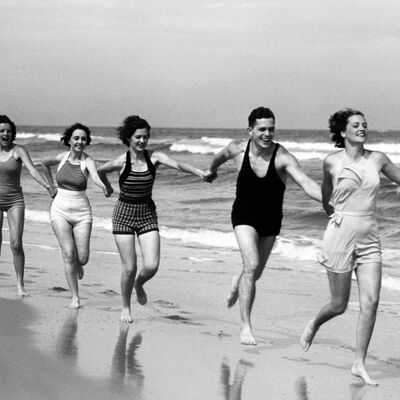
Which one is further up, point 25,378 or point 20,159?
point 20,159

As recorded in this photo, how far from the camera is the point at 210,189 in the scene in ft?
88.6

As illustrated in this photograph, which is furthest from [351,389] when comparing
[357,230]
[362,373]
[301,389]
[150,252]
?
[150,252]

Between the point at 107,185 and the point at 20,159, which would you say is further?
the point at 20,159

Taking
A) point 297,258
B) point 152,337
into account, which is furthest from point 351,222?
point 297,258

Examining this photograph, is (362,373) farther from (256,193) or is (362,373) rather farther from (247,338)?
(256,193)

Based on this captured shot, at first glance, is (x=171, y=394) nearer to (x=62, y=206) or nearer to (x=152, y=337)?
(x=152, y=337)

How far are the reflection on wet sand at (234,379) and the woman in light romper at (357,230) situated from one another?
0.78 metres

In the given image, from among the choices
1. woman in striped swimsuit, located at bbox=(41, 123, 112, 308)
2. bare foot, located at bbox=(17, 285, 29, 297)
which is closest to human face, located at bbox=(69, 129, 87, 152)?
woman in striped swimsuit, located at bbox=(41, 123, 112, 308)

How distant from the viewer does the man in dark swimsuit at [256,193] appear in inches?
278

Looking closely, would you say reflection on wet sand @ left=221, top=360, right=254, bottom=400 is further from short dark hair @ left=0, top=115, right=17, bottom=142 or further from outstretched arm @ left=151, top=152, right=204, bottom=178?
short dark hair @ left=0, top=115, right=17, bottom=142

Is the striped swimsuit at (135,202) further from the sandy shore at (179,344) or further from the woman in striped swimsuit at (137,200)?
the sandy shore at (179,344)

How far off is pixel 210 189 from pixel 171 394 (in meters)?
21.4

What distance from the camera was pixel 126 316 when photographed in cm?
804

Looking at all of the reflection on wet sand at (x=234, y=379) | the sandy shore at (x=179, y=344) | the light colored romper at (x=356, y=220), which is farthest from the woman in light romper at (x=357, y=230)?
the reflection on wet sand at (x=234, y=379)
